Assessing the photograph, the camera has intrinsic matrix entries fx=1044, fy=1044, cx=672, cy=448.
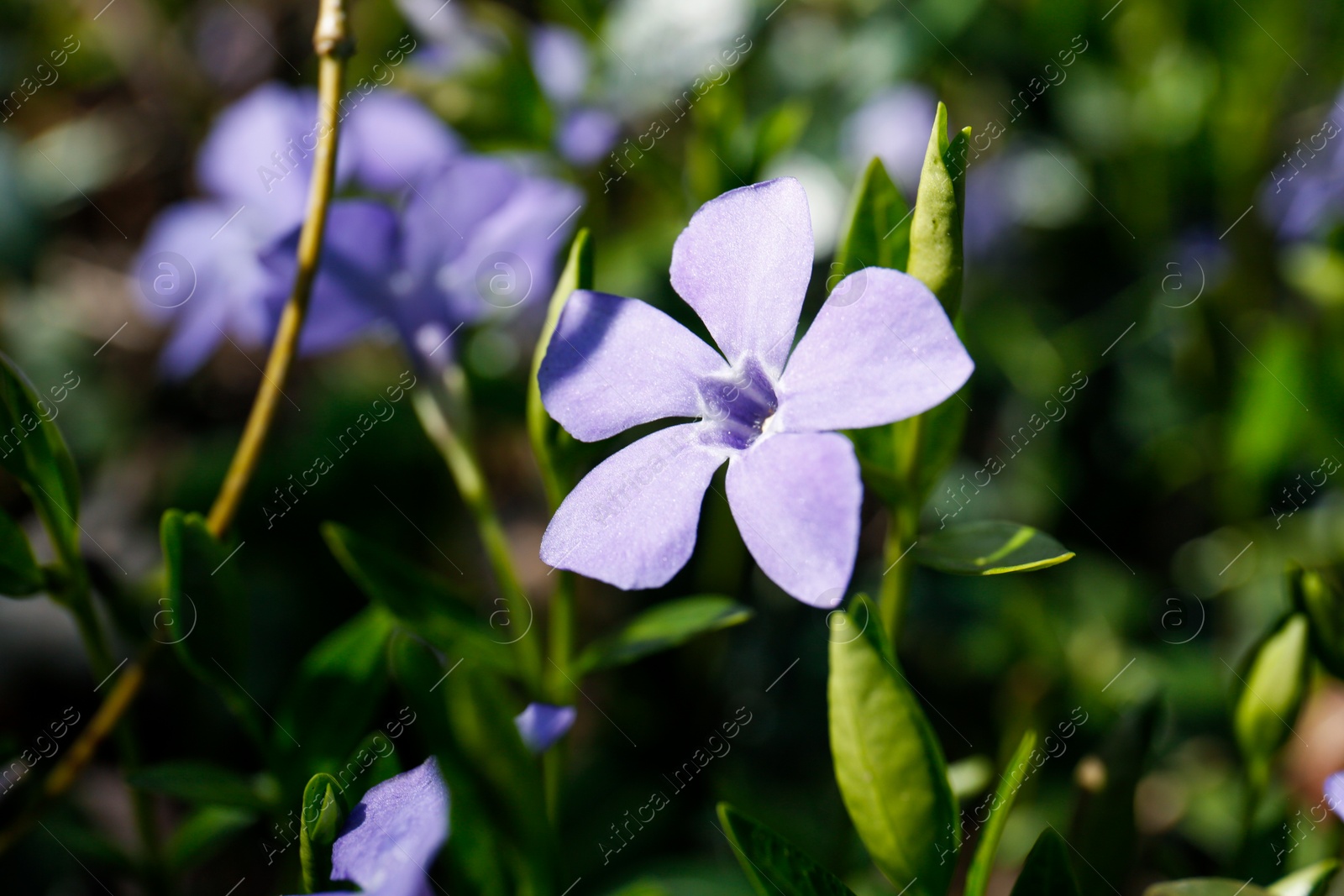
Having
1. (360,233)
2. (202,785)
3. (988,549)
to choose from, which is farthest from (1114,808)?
(360,233)

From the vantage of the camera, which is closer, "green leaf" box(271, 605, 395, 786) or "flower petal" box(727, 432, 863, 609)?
"flower petal" box(727, 432, 863, 609)

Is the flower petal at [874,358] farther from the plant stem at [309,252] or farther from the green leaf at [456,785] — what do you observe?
the plant stem at [309,252]

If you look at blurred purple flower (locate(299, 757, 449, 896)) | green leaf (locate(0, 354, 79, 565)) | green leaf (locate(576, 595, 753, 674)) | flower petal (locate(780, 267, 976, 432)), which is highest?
green leaf (locate(0, 354, 79, 565))

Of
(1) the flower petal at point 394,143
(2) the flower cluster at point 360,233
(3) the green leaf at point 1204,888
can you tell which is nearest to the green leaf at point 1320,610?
(3) the green leaf at point 1204,888

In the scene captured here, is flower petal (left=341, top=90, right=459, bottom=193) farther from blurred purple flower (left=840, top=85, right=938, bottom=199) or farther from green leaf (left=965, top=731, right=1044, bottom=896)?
green leaf (left=965, top=731, right=1044, bottom=896)

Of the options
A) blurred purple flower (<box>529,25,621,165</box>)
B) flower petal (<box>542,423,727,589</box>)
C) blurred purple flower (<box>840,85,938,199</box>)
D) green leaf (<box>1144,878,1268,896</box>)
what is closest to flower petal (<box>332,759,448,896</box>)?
flower petal (<box>542,423,727,589</box>)

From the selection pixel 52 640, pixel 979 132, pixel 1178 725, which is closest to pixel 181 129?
pixel 52 640
